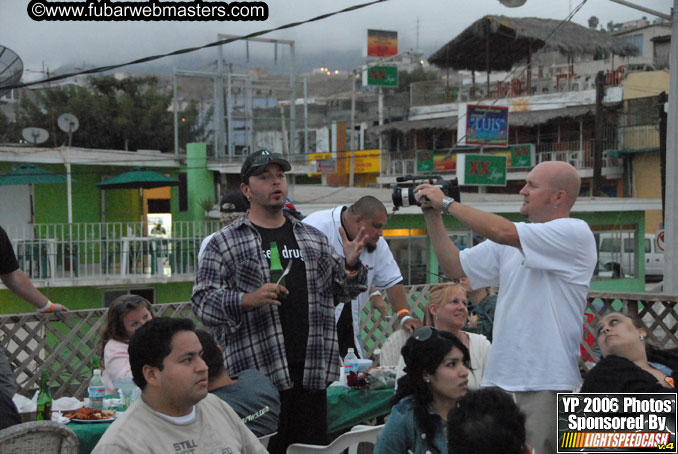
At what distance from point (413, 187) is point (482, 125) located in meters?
18.9

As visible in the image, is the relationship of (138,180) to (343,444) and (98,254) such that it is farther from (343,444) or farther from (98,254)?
(343,444)

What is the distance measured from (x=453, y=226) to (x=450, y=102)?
21.6 meters

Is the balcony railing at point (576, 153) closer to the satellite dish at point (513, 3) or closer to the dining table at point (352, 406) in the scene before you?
the satellite dish at point (513, 3)

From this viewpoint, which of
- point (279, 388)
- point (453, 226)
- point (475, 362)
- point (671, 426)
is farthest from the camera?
point (453, 226)

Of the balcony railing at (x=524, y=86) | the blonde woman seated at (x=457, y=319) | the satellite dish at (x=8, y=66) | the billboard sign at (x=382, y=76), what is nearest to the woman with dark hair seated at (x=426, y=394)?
the blonde woman seated at (x=457, y=319)

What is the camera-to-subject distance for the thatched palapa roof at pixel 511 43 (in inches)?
1331

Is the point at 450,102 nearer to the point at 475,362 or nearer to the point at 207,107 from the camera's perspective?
the point at 207,107

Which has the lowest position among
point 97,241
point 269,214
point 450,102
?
point 97,241

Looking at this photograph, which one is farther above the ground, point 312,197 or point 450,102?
point 450,102

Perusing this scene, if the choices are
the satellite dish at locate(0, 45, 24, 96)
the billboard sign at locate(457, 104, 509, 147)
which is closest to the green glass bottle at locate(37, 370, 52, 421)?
the satellite dish at locate(0, 45, 24, 96)

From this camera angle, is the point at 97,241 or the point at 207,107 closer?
the point at 97,241

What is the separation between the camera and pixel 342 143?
40438 millimetres

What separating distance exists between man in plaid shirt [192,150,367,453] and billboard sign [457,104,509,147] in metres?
18.1

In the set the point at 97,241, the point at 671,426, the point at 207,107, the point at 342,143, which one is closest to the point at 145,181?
the point at 97,241
